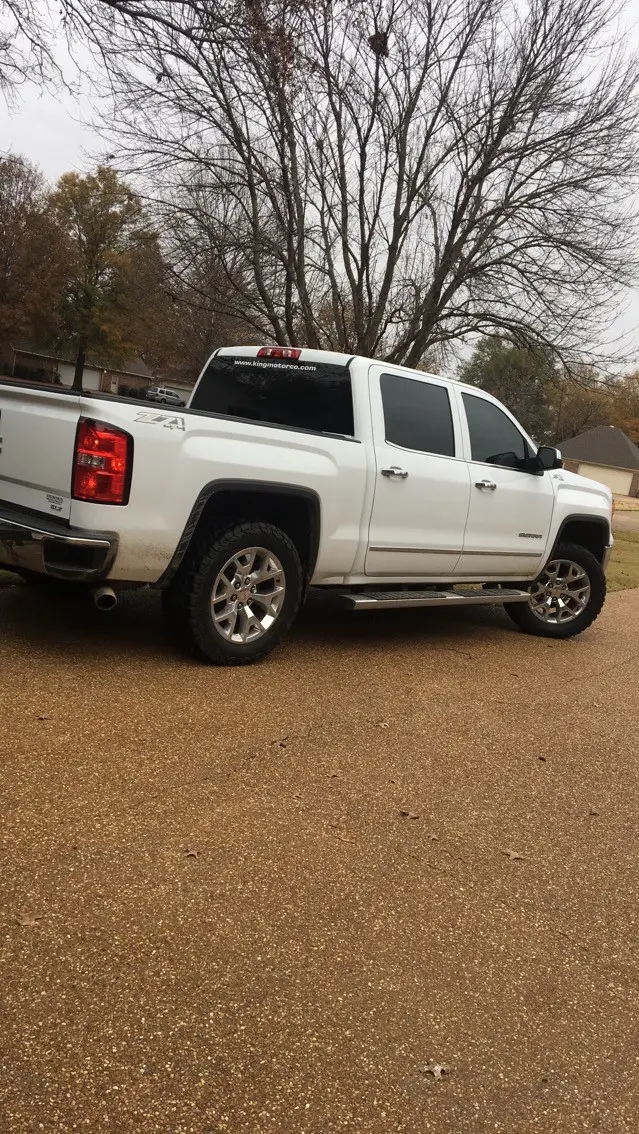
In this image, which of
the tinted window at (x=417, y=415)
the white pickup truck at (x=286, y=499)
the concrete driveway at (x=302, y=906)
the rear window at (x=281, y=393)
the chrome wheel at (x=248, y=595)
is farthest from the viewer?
the tinted window at (x=417, y=415)

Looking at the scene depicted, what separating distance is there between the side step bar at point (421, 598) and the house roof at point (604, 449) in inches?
2602

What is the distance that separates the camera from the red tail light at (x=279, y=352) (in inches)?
245

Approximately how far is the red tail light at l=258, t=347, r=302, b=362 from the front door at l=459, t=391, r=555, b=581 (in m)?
1.44

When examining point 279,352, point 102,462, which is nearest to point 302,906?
point 102,462

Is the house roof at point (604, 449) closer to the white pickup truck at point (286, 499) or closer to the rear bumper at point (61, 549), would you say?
the white pickup truck at point (286, 499)

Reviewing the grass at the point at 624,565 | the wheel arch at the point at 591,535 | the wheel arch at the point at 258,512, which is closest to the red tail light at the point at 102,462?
the wheel arch at the point at 258,512

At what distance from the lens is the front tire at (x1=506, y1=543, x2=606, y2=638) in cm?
782

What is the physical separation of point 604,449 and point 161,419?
72.7 metres

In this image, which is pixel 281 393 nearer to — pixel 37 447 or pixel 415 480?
pixel 415 480

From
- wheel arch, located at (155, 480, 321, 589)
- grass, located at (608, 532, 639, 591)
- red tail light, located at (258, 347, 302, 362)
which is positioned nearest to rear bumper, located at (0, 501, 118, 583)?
wheel arch, located at (155, 480, 321, 589)

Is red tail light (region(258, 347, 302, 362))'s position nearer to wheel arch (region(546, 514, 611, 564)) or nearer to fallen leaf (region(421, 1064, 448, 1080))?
wheel arch (region(546, 514, 611, 564))

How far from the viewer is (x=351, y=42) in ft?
48.6

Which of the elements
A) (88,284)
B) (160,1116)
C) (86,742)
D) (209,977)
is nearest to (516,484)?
(86,742)

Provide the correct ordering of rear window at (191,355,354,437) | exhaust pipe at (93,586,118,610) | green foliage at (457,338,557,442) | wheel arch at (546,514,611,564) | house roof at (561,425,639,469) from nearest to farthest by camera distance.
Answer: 1. exhaust pipe at (93,586,118,610)
2. rear window at (191,355,354,437)
3. wheel arch at (546,514,611,564)
4. green foliage at (457,338,557,442)
5. house roof at (561,425,639,469)
